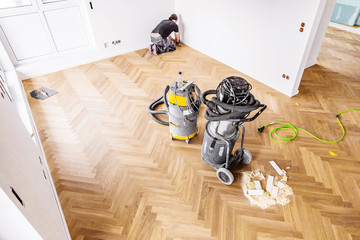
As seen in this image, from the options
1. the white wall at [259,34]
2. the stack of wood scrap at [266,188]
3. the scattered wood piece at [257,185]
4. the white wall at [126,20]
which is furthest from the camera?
the white wall at [126,20]

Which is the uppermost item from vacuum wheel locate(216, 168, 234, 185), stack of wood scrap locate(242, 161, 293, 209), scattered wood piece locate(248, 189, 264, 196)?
vacuum wheel locate(216, 168, 234, 185)

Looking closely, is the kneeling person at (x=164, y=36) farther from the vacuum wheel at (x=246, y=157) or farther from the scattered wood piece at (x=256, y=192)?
the scattered wood piece at (x=256, y=192)

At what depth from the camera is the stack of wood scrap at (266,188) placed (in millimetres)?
2502

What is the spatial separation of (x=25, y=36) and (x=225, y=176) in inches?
183

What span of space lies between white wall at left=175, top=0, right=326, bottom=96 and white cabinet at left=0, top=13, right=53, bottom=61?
3.12 metres

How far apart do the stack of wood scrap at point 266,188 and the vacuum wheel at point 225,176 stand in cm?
20

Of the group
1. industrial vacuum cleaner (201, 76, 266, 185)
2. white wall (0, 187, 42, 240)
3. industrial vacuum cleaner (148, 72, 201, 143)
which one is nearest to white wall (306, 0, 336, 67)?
industrial vacuum cleaner (201, 76, 266, 185)

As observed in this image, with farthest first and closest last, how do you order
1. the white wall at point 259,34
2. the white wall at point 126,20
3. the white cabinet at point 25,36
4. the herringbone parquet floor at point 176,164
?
1. the white wall at point 126,20
2. the white cabinet at point 25,36
3. the white wall at point 259,34
4. the herringbone parquet floor at point 176,164

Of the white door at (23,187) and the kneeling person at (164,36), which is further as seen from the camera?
the kneeling person at (164,36)

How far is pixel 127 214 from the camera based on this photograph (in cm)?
239

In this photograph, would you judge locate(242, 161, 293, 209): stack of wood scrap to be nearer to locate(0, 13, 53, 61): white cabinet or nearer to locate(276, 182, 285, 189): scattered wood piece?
locate(276, 182, 285, 189): scattered wood piece

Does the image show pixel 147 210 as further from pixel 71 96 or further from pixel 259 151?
pixel 71 96

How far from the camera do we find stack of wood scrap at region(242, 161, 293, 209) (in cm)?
250

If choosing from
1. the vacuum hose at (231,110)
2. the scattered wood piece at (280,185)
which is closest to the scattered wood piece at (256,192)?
the scattered wood piece at (280,185)
